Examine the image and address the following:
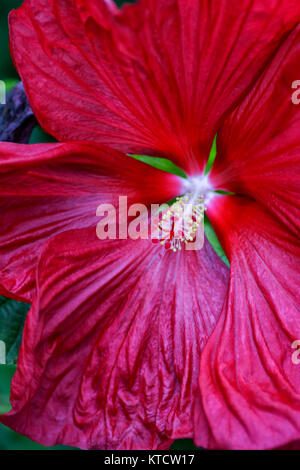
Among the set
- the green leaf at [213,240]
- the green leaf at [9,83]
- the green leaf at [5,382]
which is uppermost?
the green leaf at [9,83]

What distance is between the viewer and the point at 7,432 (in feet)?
5.40

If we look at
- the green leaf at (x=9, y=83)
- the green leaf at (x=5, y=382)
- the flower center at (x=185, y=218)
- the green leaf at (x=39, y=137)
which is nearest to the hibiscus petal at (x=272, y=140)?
the flower center at (x=185, y=218)

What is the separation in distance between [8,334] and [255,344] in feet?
1.92

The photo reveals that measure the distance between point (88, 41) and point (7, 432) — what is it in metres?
1.11

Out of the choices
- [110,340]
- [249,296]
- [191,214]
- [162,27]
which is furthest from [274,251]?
[162,27]

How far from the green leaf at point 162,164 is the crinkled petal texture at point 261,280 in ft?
0.44

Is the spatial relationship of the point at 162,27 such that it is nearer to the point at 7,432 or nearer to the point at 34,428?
the point at 34,428

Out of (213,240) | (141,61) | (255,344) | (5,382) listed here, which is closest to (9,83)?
(141,61)

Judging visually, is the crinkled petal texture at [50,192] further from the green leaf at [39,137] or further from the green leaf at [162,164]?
the green leaf at [39,137]

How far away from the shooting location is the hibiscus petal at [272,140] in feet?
3.60

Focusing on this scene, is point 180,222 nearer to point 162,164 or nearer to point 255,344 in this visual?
point 162,164

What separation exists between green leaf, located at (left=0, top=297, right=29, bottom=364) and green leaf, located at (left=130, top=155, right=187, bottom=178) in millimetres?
463

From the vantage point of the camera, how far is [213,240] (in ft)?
4.66

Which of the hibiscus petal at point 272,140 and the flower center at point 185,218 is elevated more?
the hibiscus petal at point 272,140
